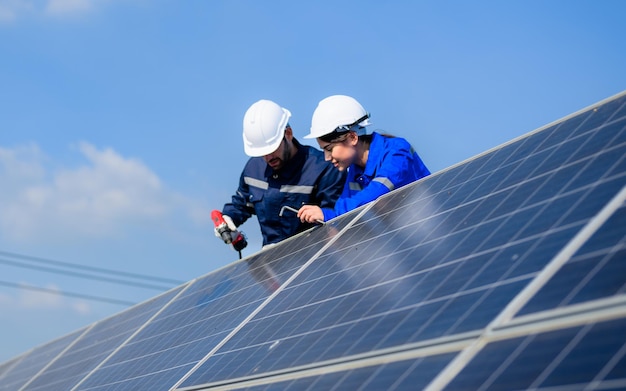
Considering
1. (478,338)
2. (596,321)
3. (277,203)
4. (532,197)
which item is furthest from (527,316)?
(277,203)

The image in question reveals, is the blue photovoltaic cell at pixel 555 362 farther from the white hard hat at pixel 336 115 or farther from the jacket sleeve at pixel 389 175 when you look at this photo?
the white hard hat at pixel 336 115

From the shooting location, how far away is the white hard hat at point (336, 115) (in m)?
9.68

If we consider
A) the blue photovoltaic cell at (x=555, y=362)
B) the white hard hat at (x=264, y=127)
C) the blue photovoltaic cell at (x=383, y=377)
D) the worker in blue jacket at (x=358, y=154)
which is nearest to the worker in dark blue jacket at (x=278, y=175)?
the white hard hat at (x=264, y=127)

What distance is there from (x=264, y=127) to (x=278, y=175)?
1.84 ft

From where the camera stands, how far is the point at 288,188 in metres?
10.9

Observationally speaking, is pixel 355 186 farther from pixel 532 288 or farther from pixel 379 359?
pixel 532 288

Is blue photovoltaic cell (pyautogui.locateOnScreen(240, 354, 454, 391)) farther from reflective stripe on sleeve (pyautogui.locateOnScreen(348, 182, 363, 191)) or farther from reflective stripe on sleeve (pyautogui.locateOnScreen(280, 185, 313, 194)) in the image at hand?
reflective stripe on sleeve (pyautogui.locateOnScreen(280, 185, 313, 194))

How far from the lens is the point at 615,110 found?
21.0ft

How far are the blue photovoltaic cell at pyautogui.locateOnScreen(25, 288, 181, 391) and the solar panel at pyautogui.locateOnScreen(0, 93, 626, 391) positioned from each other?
0.69 m

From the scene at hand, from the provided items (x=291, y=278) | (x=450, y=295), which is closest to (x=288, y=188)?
(x=291, y=278)

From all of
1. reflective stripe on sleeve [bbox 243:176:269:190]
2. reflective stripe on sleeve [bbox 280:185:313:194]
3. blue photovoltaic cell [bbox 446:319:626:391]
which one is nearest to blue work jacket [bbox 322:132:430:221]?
reflective stripe on sleeve [bbox 280:185:313:194]

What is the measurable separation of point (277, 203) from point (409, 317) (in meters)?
5.71

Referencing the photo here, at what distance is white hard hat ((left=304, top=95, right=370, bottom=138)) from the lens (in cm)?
968

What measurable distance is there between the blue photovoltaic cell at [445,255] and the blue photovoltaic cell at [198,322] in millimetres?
479
